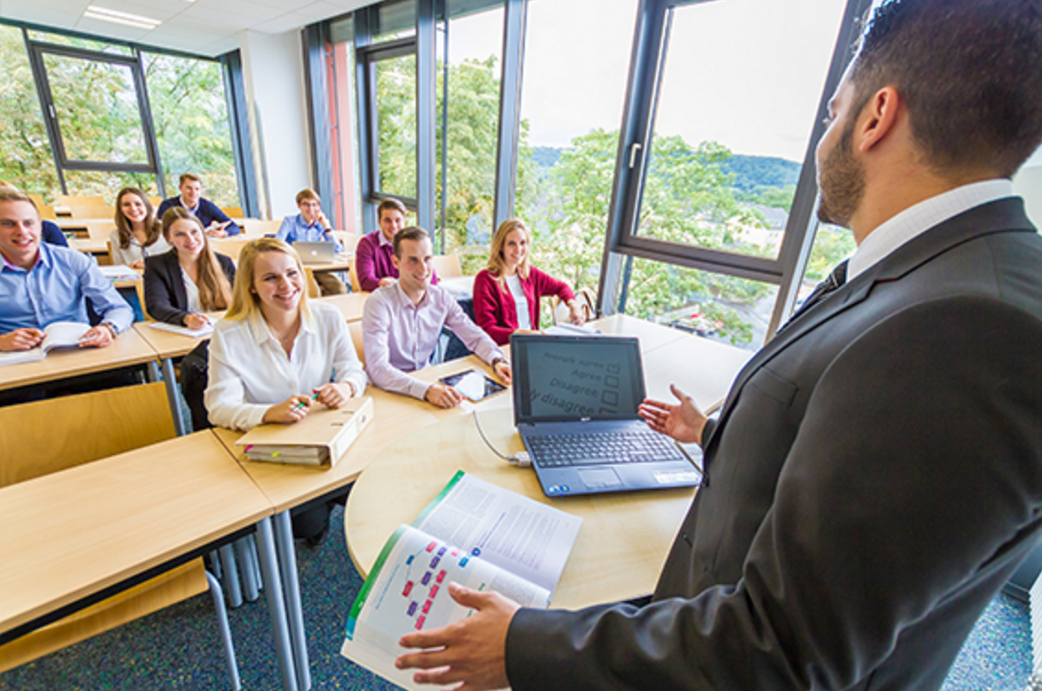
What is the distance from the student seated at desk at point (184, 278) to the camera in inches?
98.7

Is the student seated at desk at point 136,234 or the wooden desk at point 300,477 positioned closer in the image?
the wooden desk at point 300,477

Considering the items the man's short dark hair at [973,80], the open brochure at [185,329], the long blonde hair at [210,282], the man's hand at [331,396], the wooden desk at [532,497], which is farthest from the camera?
the long blonde hair at [210,282]

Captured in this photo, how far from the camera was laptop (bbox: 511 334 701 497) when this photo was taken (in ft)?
3.63

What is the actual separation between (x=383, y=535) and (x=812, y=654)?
69 cm

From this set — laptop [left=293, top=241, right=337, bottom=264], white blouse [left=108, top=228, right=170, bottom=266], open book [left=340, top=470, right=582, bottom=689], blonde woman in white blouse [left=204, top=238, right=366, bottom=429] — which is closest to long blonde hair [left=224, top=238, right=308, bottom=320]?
blonde woman in white blouse [left=204, top=238, right=366, bottom=429]

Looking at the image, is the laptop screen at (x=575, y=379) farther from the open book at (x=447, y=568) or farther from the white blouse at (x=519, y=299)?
the white blouse at (x=519, y=299)

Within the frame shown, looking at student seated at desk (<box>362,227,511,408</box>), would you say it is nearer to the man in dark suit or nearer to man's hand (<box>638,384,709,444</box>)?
man's hand (<box>638,384,709,444</box>)

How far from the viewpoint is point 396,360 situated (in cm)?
227

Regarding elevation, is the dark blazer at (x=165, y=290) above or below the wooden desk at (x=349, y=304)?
above

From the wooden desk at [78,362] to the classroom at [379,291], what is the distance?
0.02m

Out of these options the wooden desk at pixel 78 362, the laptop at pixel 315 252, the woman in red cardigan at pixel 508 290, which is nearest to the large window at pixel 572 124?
the woman in red cardigan at pixel 508 290

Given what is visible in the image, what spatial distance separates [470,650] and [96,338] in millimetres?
2503

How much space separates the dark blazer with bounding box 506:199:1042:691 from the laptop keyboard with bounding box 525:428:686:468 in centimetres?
53

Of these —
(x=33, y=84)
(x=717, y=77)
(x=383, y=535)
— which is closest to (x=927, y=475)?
(x=383, y=535)
